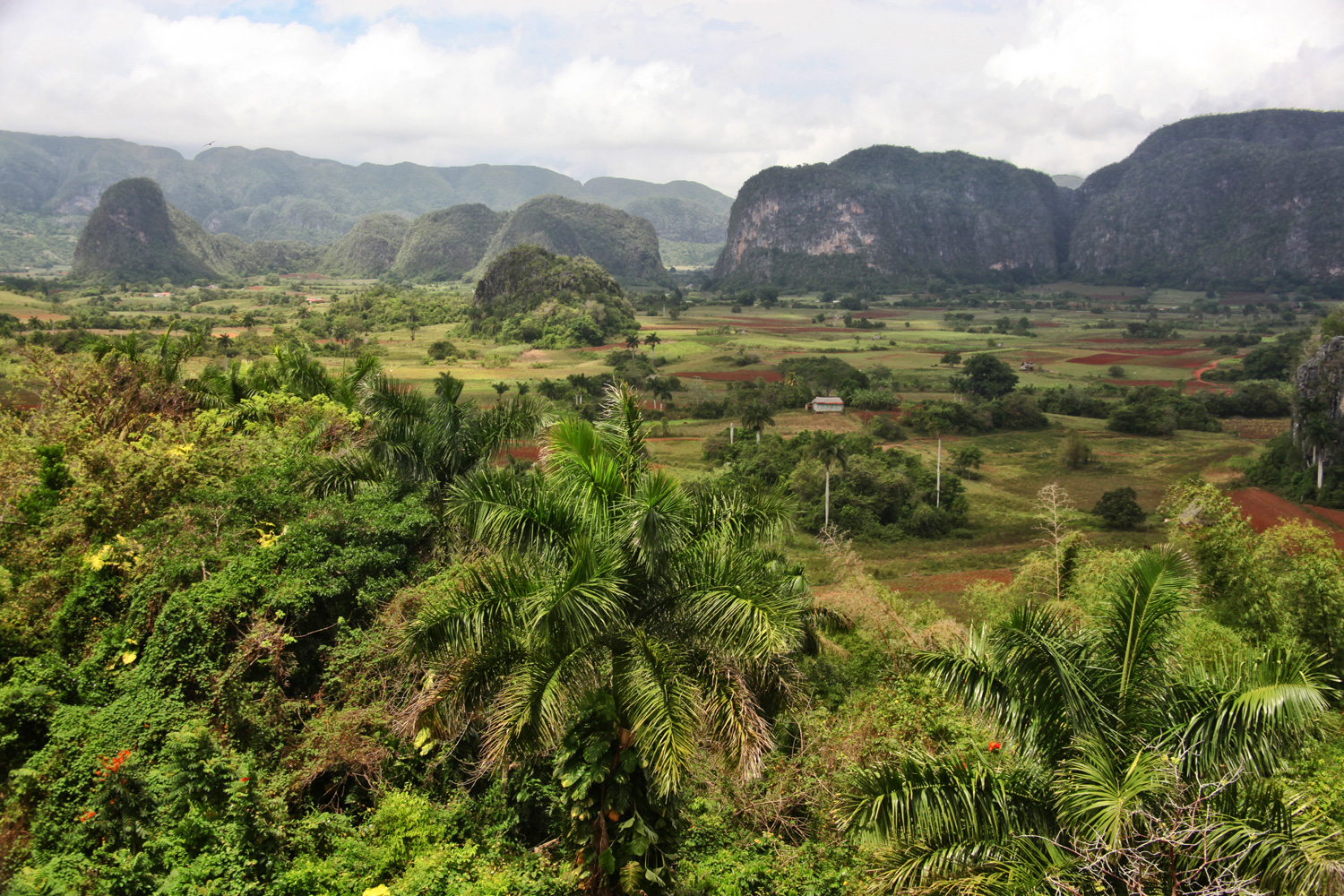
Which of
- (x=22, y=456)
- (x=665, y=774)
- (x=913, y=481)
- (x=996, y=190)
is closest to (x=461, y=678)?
(x=665, y=774)

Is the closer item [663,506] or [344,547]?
[663,506]

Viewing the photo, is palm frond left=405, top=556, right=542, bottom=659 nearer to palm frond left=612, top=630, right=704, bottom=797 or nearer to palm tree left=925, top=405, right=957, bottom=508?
palm frond left=612, top=630, right=704, bottom=797

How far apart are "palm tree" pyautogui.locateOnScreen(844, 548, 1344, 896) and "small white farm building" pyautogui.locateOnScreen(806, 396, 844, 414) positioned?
3924 centimetres

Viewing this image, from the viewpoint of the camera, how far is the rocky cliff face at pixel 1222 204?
368 ft

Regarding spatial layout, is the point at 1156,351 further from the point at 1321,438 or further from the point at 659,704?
the point at 659,704

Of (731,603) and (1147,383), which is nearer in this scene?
(731,603)

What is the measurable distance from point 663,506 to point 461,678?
1.69 meters

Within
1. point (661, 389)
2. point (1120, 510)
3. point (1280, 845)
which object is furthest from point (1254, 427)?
point (1280, 845)

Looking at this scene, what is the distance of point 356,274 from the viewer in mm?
151625

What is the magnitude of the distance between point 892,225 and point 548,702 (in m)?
153

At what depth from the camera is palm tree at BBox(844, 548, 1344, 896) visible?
374 centimetres

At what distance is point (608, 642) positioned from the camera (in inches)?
196

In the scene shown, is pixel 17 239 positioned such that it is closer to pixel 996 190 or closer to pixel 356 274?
pixel 356 274

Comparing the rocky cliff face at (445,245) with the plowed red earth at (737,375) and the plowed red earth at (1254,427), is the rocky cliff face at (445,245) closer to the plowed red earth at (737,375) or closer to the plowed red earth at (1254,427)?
the plowed red earth at (737,375)
